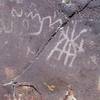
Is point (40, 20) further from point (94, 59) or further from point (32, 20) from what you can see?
point (94, 59)

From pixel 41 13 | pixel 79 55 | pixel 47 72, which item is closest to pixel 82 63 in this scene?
pixel 79 55

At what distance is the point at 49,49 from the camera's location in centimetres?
338

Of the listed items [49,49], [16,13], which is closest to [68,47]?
[49,49]

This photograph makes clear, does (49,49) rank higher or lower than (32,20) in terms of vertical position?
lower

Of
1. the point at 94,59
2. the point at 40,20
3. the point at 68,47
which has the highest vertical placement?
the point at 40,20

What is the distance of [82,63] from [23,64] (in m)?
0.50

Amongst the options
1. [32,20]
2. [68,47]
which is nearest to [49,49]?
[68,47]

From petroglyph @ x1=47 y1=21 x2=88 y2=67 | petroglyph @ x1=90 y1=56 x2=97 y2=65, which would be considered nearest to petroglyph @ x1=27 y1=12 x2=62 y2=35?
petroglyph @ x1=47 y1=21 x2=88 y2=67

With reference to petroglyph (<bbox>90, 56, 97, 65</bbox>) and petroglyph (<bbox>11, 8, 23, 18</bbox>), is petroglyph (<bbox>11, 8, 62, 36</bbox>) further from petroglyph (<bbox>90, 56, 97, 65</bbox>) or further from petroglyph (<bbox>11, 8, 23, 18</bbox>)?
petroglyph (<bbox>90, 56, 97, 65</bbox>)

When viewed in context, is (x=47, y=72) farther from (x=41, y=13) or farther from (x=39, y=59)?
(x=41, y=13)

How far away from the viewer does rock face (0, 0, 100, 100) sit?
333cm

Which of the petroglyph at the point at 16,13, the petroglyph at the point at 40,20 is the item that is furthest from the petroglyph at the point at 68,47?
the petroglyph at the point at 16,13

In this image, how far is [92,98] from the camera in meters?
3.40

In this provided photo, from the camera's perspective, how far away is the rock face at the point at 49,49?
3332 millimetres
